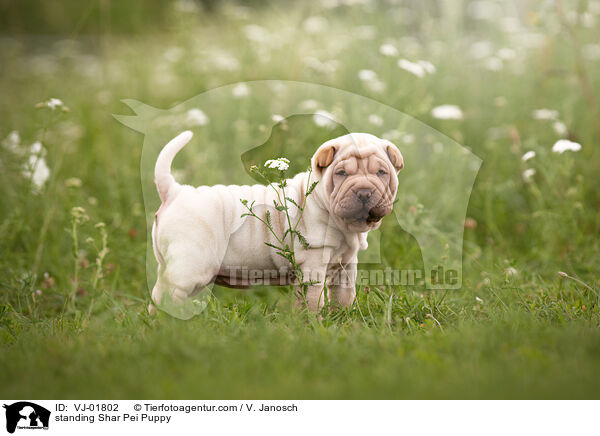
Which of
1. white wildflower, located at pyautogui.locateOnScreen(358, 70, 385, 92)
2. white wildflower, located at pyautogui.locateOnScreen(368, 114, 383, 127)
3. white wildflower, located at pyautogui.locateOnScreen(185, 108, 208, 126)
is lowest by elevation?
white wildflower, located at pyautogui.locateOnScreen(368, 114, 383, 127)

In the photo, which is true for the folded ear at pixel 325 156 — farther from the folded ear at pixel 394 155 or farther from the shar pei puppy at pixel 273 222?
the folded ear at pixel 394 155

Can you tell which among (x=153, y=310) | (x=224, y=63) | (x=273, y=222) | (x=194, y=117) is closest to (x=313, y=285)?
(x=273, y=222)

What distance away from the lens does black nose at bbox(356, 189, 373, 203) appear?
3004 millimetres

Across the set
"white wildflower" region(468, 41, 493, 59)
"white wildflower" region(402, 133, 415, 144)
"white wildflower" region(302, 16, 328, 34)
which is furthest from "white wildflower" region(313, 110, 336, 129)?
"white wildflower" region(468, 41, 493, 59)

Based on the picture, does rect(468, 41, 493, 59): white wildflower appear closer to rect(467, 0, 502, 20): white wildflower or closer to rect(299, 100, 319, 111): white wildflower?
rect(467, 0, 502, 20): white wildflower

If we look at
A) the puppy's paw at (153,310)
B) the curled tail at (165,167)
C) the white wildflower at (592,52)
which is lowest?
the puppy's paw at (153,310)

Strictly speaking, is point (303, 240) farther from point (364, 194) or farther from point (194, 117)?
point (194, 117)

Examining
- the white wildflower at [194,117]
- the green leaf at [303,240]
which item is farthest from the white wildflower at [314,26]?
the green leaf at [303,240]

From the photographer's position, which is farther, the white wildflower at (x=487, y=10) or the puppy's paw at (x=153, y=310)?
the white wildflower at (x=487, y=10)
